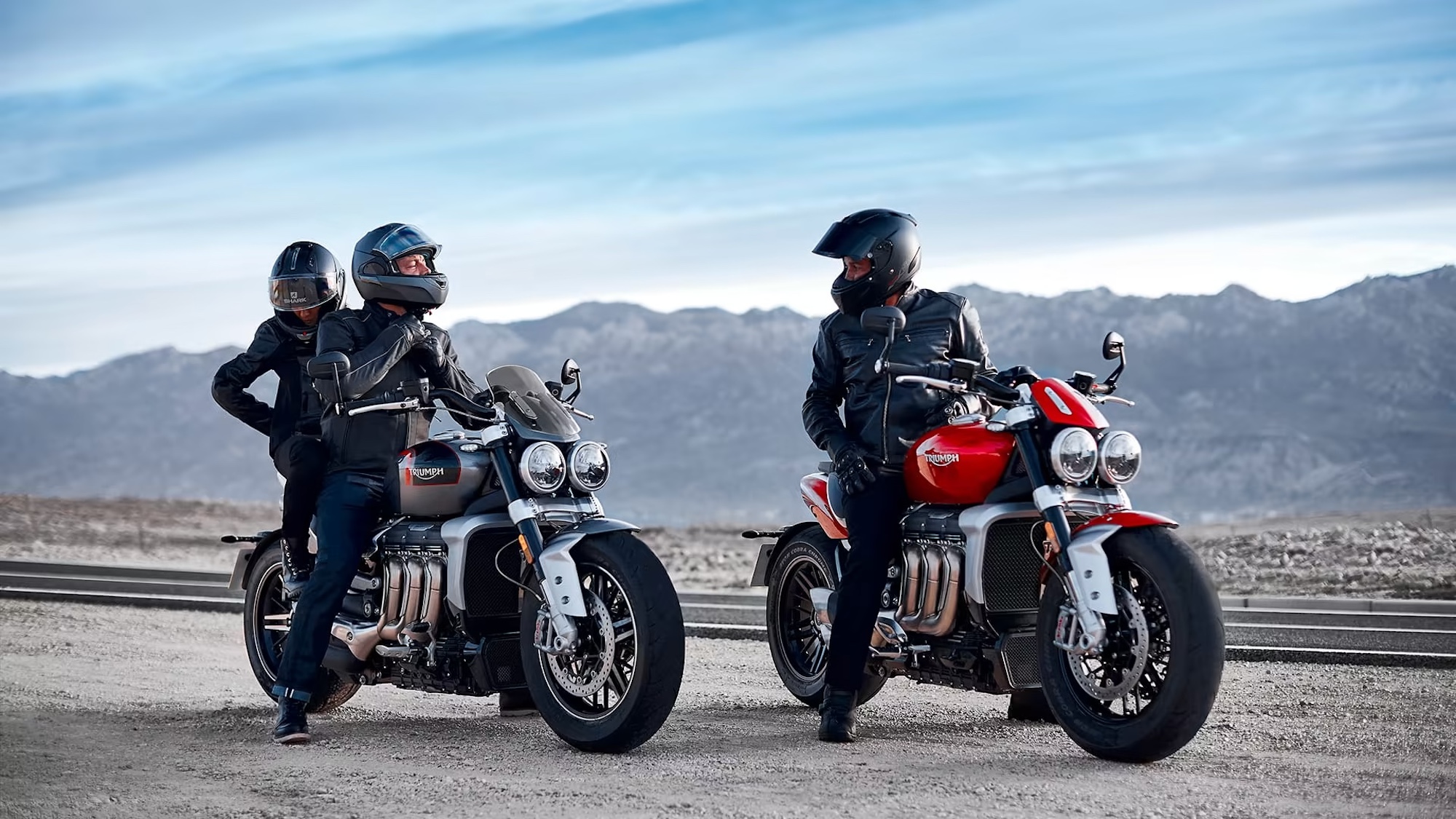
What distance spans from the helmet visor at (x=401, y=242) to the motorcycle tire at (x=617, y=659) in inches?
66.2

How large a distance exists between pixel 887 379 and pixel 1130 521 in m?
1.44

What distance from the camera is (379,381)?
777cm

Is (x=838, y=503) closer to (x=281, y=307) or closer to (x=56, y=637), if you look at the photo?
(x=281, y=307)

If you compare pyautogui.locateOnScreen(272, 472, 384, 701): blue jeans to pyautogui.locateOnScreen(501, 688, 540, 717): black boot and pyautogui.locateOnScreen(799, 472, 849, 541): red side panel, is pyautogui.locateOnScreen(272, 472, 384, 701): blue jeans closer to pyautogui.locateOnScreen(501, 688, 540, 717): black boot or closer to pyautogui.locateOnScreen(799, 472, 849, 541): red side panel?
pyautogui.locateOnScreen(501, 688, 540, 717): black boot

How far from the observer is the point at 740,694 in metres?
9.53

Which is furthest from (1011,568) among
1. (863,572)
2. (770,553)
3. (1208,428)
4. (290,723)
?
(1208,428)

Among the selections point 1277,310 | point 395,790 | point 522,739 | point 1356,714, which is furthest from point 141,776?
point 1277,310

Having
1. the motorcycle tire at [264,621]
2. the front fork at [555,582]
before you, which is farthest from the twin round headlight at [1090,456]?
the motorcycle tire at [264,621]

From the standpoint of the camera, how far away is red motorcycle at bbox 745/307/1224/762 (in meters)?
6.62

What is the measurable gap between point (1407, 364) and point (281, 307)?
6989 inches

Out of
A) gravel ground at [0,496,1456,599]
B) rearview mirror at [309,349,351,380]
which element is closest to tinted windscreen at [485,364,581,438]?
rearview mirror at [309,349,351,380]

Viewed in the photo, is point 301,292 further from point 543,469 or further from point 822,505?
point 822,505

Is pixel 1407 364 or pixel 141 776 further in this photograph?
pixel 1407 364

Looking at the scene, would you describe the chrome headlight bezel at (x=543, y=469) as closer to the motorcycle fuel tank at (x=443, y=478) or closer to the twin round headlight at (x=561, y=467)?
the twin round headlight at (x=561, y=467)
